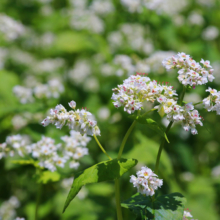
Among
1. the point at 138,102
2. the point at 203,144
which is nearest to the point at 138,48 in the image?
the point at 203,144

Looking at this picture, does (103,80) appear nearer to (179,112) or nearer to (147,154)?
(147,154)


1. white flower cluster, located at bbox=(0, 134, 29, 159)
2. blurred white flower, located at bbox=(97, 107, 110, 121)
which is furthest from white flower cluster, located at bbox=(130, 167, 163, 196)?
blurred white flower, located at bbox=(97, 107, 110, 121)

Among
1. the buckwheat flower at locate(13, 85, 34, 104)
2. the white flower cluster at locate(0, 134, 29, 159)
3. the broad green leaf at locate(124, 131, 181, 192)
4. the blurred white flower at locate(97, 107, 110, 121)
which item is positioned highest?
the white flower cluster at locate(0, 134, 29, 159)

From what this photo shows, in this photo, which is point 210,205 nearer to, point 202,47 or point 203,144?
point 203,144

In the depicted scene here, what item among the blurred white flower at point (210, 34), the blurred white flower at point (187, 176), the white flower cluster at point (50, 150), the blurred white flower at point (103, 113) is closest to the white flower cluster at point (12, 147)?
the white flower cluster at point (50, 150)

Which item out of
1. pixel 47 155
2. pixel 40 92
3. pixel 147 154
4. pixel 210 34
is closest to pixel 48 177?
pixel 47 155

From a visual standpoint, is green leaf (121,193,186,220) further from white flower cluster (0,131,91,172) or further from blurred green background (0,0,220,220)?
blurred green background (0,0,220,220)
